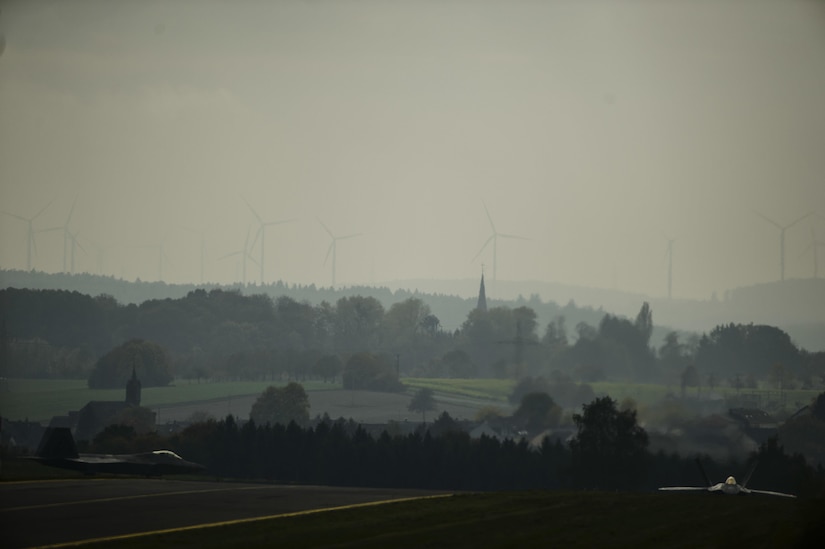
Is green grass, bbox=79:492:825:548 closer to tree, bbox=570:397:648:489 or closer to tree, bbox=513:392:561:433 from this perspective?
tree, bbox=570:397:648:489

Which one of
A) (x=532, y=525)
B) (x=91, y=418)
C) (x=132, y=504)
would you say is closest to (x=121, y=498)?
(x=132, y=504)

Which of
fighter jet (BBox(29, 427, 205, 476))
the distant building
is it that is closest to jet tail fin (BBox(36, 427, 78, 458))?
fighter jet (BBox(29, 427, 205, 476))

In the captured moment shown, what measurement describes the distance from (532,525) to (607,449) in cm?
6349

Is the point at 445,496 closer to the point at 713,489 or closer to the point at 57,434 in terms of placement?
the point at 713,489

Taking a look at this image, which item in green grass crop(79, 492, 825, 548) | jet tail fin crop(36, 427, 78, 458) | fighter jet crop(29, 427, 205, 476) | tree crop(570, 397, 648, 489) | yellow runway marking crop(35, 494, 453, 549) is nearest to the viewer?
yellow runway marking crop(35, 494, 453, 549)

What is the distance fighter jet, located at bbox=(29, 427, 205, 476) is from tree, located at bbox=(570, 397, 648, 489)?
37170mm

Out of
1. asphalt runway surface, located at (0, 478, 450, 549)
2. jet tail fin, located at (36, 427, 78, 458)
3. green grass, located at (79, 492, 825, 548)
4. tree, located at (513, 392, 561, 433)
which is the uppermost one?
tree, located at (513, 392, 561, 433)

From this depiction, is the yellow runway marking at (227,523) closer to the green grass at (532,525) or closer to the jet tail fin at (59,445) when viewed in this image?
the green grass at (532,525)

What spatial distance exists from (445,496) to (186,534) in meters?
20.2

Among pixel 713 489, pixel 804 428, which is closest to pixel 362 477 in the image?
pixel 713 489

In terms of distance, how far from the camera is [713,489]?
80250mm

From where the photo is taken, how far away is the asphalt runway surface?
5025 centimetres

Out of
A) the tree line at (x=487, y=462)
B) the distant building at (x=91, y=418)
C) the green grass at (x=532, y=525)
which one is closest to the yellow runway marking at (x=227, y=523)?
the green grass at (x=532, y=525)

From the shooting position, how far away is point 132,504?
5916 cm
